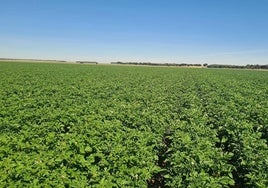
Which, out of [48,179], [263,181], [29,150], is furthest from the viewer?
[29,150]

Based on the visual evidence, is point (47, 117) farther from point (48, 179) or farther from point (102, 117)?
point (48, 179)

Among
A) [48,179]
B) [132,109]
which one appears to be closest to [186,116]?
[132,109]

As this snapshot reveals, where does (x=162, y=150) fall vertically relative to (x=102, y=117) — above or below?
below

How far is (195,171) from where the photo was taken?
537cm

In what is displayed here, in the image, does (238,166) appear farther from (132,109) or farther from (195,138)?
(132,109)

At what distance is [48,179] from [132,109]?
273 inches

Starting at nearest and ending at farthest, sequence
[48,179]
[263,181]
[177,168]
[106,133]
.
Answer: [48,179] < [263,181] < [177,168] < [106,133]

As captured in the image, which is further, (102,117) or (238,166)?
(102,117)

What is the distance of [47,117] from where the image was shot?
30.0 ft

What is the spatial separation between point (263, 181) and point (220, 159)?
1.19m

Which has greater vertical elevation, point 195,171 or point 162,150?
point 195,171

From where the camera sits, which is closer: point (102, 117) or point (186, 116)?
point (102, 117)

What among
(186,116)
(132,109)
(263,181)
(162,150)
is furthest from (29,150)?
(186,116)

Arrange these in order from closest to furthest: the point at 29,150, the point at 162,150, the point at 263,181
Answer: the point at 263,181
the point at 29,150
the point at 162,150
